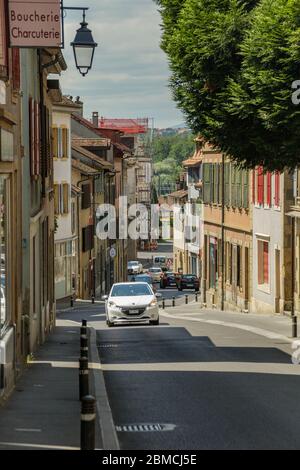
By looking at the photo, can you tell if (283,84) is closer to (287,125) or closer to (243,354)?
(287,125)

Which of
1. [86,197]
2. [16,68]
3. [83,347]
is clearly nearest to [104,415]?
[83,347]

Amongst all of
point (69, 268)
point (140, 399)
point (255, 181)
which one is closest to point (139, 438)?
point (140, 399)

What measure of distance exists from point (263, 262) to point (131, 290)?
15991 millimetres

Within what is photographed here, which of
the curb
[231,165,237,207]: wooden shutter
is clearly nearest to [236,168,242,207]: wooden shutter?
[231,165,237,207]: wooden shutter

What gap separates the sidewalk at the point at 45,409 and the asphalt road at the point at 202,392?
623mm

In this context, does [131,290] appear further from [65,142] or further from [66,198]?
[65,142]

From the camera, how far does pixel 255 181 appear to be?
5225 centimetres

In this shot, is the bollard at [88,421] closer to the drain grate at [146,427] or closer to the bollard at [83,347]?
the drain grate at [146,427]

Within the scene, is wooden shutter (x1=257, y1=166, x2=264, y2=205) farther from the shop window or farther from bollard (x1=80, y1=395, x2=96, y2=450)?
bollard (x1=80, y1=395, x2=96, y2=450)

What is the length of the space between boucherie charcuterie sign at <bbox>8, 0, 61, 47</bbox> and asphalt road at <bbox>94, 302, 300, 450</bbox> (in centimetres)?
478

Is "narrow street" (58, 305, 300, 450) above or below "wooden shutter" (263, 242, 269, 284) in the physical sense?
below

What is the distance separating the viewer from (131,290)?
121 feet

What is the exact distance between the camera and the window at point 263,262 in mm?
50656

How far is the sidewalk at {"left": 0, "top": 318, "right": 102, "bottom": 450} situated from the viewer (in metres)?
13.1
